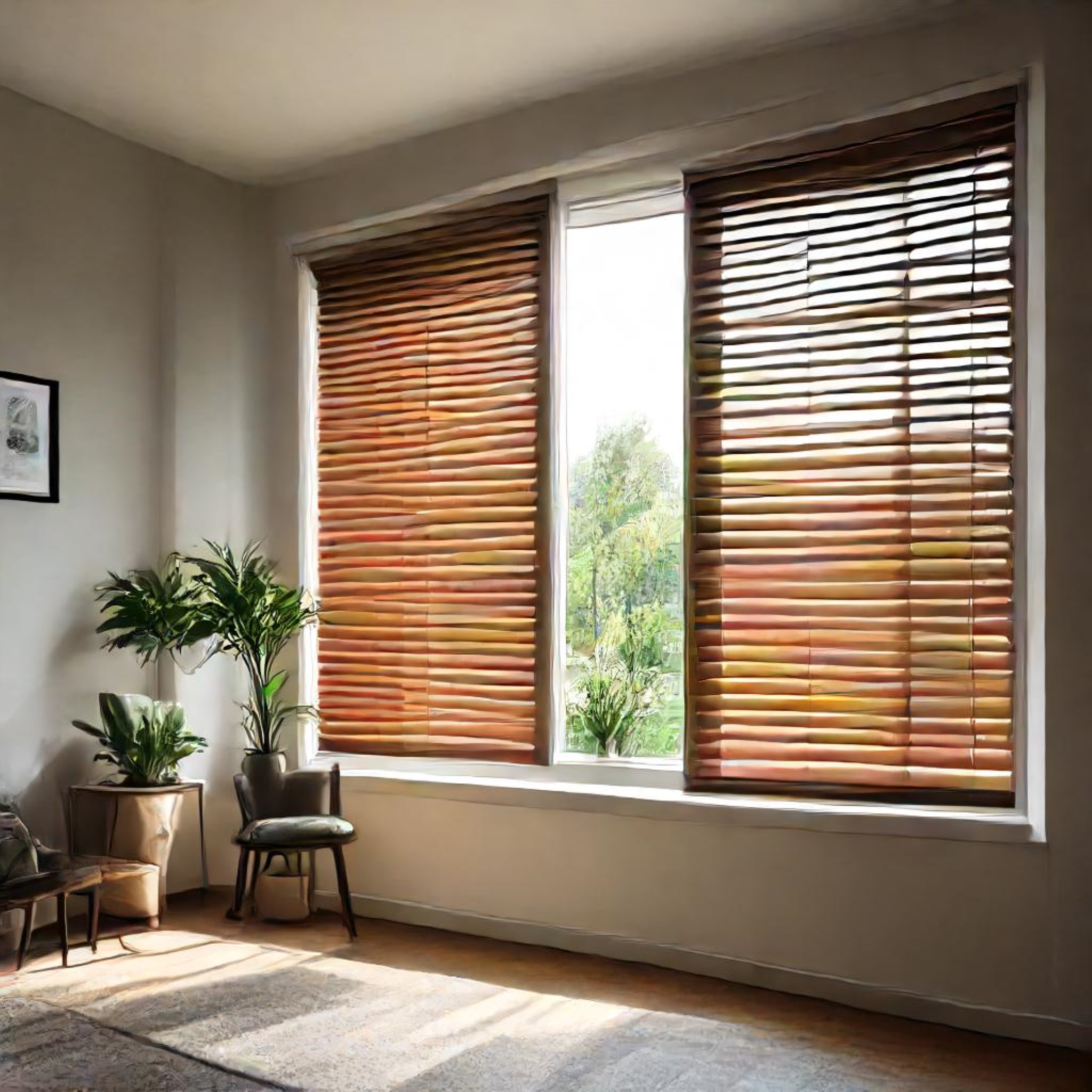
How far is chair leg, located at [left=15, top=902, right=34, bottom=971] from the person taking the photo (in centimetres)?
382

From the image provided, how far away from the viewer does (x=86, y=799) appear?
4.36m

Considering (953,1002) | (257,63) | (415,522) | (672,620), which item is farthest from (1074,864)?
(257,63)

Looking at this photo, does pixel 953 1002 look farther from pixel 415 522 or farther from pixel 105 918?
pixel 105 918

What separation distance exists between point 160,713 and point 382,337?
1808mm

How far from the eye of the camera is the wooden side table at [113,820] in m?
4.30

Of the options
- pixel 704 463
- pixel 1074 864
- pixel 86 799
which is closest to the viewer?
pixel 1074 864

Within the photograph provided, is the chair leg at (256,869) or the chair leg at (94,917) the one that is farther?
the chair leg at (256,869)

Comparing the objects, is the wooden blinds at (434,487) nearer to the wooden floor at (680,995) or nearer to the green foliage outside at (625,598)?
the green foliage outside at (625,598)

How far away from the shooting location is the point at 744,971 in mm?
3842

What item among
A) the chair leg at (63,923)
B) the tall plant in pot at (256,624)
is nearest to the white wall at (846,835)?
the tall plant in pot at (256,624)

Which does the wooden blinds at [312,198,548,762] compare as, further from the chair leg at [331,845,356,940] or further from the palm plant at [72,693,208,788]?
the palm plant at [72,693,208,788]

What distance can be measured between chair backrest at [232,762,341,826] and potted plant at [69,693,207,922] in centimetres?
29

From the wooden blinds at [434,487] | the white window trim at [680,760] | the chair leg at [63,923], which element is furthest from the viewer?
the wooden blinds at [434,487]

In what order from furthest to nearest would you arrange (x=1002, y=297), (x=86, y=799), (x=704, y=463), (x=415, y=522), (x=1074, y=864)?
1. (x=415, y=522)
2. (x=86, y=799)
3. (x=704, y=463)
4. (x=1002, y=297)
5. (x=1074, y=864)
